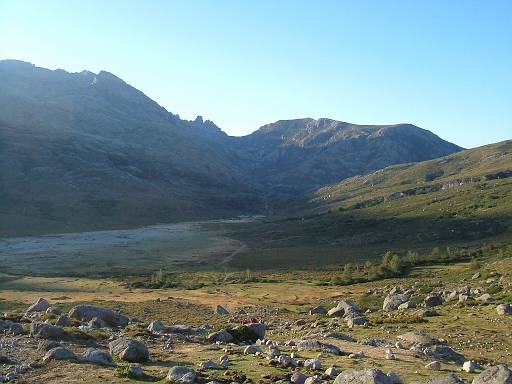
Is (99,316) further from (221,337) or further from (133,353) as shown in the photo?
(133,353)

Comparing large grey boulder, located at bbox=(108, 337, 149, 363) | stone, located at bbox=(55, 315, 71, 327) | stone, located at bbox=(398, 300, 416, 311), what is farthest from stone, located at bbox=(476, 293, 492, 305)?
stone, located at bbox=(55, 315, 71, 327)

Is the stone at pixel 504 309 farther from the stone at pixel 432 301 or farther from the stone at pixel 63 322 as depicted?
the stone at pixel 63 322

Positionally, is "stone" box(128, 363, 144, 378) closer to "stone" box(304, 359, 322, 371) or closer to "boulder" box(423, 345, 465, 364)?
"stone" box(304, 359, 322, 371)

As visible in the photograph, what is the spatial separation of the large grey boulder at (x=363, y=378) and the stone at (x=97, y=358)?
30.6 ft

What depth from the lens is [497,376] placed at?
15.7 metres

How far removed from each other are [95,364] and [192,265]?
296 feet

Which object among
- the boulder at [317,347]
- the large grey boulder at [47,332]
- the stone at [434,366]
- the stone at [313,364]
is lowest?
the stone at [434,366]

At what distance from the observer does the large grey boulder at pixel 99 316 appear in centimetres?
3397

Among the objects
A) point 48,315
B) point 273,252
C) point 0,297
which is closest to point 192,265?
point 273,252

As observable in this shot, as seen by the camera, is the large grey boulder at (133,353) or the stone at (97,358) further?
the large grey boulder at (133,353)

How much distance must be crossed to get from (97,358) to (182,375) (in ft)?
15.3

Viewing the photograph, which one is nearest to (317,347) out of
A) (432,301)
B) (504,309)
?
(504,309)

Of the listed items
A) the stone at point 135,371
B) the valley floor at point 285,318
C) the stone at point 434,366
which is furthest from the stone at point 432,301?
the stone at point 135,371

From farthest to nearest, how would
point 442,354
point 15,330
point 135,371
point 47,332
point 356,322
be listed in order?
point 356,322 < point 15,330 < point 47,332 < point 442,354 < point 135,371
